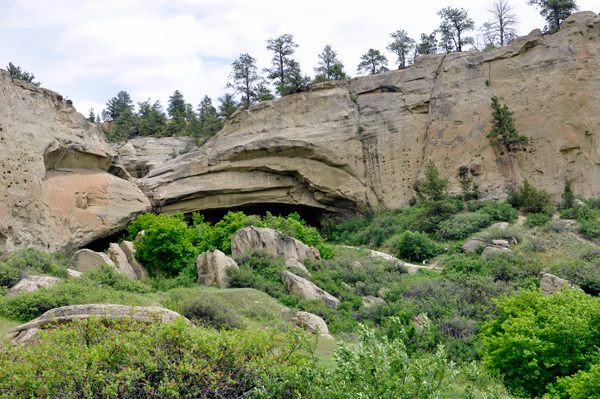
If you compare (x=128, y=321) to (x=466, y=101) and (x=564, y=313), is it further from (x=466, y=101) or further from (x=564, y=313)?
(x=466, y=101)

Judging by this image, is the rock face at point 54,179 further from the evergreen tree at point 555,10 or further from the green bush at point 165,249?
the evergreen tree at point 555,10

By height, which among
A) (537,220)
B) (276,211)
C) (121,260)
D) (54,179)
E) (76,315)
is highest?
(54,179)

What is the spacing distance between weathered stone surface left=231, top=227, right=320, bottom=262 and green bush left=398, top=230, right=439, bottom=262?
680 cm

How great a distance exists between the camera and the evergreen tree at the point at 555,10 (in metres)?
38.3

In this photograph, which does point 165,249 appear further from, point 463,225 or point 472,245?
point 463,225

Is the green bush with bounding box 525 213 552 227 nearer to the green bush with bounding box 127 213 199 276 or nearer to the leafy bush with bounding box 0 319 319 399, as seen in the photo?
the green bush with bounding box 127 213 199 276

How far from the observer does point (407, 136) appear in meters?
38.1

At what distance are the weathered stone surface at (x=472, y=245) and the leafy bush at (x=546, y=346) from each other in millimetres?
14818

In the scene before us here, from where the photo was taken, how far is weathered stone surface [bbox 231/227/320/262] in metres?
25.6

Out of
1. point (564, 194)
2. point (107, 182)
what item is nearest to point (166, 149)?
point (107, 182)

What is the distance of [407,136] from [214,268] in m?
22.3

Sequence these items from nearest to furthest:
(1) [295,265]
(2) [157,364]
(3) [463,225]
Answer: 1. (2) [157,364]
2. (1) [295,265]
3. (3) [463,225]

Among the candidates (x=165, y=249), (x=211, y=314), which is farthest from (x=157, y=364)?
(x=165, y=249)

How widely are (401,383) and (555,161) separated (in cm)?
3145
